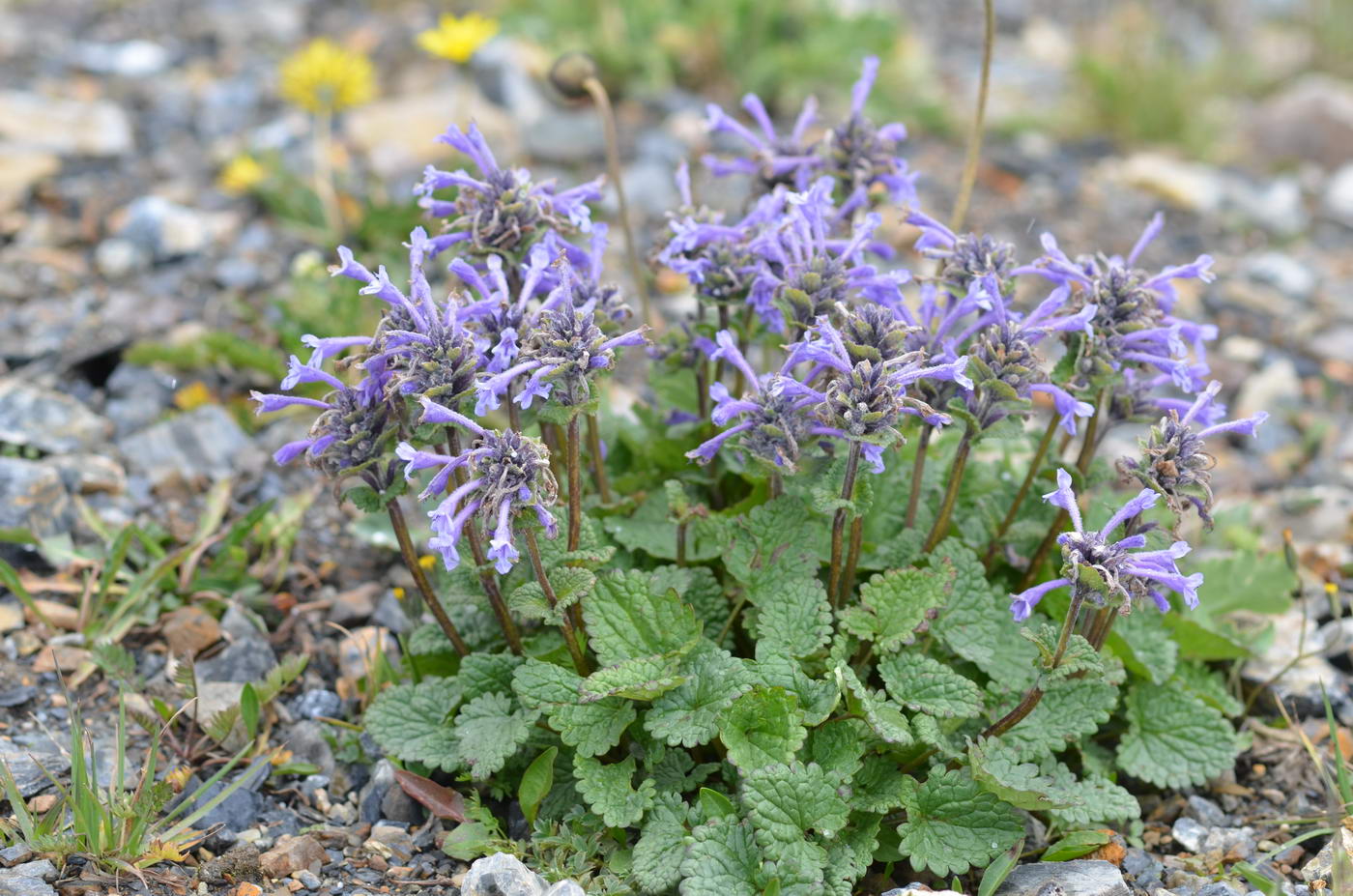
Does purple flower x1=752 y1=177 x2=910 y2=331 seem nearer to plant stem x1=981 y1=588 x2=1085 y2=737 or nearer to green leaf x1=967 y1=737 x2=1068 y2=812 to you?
plant stem x1=981 y1=588 x2=1085 y2=737

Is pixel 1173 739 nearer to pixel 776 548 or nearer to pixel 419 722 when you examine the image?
pixel 776 548

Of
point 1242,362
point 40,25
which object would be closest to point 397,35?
point 40,25

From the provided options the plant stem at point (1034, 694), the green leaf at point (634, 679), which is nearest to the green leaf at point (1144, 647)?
the plant stem at point (1034, 694)

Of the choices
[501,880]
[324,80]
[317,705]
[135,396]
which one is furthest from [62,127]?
[501,880]

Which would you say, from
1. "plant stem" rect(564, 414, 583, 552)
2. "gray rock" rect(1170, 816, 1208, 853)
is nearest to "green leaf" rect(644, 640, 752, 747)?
"plant stem" rect(564, 414, 583, 552)

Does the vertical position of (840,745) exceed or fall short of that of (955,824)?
it exceeds it
